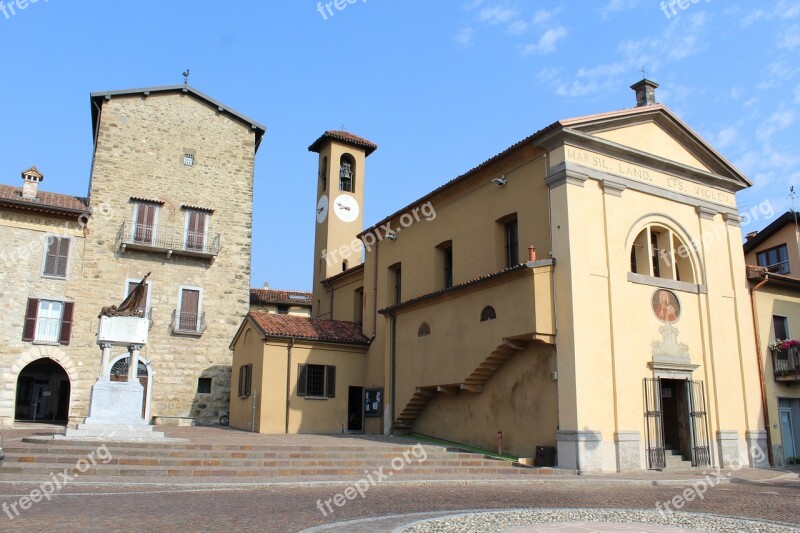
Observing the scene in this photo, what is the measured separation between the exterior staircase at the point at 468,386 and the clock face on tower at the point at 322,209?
533 inches

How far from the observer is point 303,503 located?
9.77 metres

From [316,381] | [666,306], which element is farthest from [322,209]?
[666,306]

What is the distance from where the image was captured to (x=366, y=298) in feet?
87.5

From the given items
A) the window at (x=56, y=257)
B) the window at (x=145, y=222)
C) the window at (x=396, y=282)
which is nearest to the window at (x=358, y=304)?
the window at (x=396, y=282)

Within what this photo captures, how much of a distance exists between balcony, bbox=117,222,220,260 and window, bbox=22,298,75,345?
3.38 meters

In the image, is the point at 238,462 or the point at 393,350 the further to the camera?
the point at 393,350

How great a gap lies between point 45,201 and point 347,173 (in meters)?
13.7

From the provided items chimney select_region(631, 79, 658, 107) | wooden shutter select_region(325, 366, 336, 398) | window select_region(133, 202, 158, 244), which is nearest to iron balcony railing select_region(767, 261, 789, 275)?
chimney select_region(631, 79, 658, 107)

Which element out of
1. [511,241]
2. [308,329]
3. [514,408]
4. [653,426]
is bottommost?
[653,426]

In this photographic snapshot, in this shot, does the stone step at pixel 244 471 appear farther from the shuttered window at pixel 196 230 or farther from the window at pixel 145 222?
the shuttered window at pixel 196 230

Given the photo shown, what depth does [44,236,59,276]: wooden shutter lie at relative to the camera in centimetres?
2661

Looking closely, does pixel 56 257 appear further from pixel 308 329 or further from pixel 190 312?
pixel 308 329

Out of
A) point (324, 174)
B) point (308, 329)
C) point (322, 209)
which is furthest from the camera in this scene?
point (324, 174)

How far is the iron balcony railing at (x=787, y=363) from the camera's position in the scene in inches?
786
